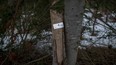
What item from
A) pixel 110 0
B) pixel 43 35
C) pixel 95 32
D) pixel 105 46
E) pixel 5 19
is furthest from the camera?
pixel 95 32

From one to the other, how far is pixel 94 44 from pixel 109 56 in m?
0.38

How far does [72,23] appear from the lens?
298cm

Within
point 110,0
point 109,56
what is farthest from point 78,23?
point 109,56

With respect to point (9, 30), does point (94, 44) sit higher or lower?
lower

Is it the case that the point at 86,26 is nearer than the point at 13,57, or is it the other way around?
the point at 13,57

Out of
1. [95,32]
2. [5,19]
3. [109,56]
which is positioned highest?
[5,19]

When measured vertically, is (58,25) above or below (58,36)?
above

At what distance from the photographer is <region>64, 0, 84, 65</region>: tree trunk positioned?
2.93m

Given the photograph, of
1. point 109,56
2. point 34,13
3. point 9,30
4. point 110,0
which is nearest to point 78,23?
point 110,0

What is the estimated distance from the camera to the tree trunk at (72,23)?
2.93 m

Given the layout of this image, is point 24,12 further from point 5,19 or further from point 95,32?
point 95,32

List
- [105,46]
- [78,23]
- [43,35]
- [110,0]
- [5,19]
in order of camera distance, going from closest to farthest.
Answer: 1. [78,23]
2. [110,0]
3. [5,19]
4. [43,35]
5. [105,46]

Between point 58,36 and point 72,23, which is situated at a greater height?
point 72,23

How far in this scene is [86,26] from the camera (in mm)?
4531
